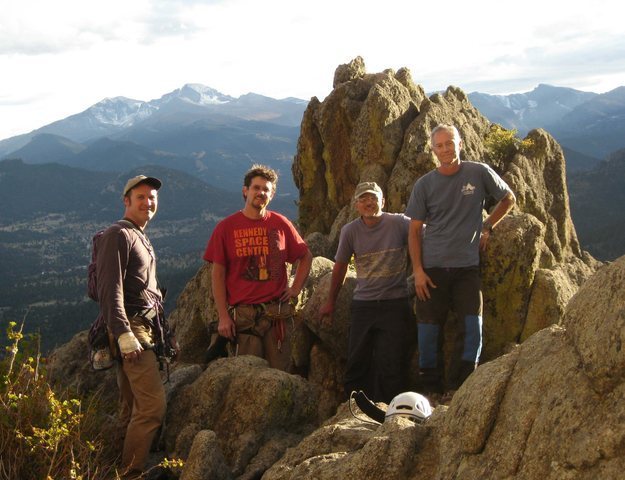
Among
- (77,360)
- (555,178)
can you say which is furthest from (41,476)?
(555,178)

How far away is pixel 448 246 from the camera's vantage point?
32.4 ft

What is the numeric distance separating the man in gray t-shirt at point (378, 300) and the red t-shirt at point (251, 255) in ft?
4.66

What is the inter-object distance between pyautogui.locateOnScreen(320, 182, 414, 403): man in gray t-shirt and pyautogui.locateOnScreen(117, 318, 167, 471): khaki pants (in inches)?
143

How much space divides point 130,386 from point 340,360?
5.40m

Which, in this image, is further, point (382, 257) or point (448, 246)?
point (382, 257)

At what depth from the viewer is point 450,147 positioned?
9.56 meters

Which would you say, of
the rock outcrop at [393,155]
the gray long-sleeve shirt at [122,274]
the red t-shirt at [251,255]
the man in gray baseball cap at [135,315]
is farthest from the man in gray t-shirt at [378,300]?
the rock outcrop at [393,155]

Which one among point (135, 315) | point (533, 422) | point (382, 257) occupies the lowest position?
point (533, 422)

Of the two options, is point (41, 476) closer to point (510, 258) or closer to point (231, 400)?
point (231, 400)

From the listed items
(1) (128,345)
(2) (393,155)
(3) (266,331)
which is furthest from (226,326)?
(2) (393,155)

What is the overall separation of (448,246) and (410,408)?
3.59 metres

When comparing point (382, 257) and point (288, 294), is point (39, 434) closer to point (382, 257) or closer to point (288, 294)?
point (288, 294)

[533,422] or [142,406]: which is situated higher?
[533,422]

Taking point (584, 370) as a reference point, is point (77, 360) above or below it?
below
